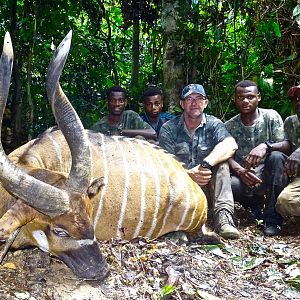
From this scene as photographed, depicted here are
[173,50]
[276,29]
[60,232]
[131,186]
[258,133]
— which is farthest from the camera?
[173,50]

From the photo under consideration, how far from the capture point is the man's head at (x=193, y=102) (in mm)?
5164

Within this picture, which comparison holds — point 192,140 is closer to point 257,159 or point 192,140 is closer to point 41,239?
point 257,159

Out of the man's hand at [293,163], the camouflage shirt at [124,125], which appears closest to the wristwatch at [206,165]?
the man's hand at [293,163]

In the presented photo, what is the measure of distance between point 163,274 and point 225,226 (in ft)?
4.15

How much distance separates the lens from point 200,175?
473cm

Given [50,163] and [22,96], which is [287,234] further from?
[22,96]

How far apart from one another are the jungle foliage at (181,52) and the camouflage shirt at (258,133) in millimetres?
1219

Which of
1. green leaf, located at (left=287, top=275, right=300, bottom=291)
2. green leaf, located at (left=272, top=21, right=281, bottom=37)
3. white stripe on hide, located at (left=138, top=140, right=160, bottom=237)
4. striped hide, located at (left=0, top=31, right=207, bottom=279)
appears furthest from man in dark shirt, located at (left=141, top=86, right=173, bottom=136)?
green leaf, located at (left=287, top=275, right=300, bottom=291)

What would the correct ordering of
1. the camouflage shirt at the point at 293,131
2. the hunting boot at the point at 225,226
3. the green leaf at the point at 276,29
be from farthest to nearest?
the green leaf at the point at 276,29, the camouflage shirt at the point at 293,131, the hunting boot at the point at 225,226

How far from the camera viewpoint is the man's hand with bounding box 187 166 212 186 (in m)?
4.71

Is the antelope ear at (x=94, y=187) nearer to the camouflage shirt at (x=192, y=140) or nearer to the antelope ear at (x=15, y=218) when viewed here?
the antelope ear at (x=15, y=218)

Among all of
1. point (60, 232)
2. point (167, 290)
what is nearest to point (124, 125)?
point (60, 232)

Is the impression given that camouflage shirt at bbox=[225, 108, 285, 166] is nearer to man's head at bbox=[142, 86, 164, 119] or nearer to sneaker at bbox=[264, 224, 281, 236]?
sneaker at bbox=[264, 224, 281, 236]

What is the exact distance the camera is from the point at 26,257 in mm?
3477
